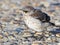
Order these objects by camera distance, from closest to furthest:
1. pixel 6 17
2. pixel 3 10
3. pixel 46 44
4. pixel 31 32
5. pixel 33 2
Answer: pixel 46 44 < pixel 31 32 < pixel 6 17 < pixel 3 10 < pixel 33 2

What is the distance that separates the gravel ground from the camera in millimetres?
6086

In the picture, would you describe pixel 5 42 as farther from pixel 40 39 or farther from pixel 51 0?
pixel 51 0

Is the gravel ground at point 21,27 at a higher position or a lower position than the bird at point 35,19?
lower

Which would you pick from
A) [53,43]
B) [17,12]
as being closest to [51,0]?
[17,12]

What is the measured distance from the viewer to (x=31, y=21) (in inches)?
241

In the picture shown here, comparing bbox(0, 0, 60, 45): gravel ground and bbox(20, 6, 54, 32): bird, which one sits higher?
bbox(20, 6, 54, 32): bird

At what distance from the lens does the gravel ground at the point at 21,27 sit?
609 centimetres

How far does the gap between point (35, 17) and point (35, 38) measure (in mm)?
395

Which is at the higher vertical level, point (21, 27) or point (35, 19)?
point (35, 19)

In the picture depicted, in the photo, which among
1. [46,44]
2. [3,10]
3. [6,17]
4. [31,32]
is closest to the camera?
[46,44]

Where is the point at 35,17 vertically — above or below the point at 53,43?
above

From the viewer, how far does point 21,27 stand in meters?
6.78

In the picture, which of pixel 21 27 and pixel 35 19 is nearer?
pixel 35 19

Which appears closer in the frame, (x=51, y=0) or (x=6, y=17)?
(x=6, y=17)
